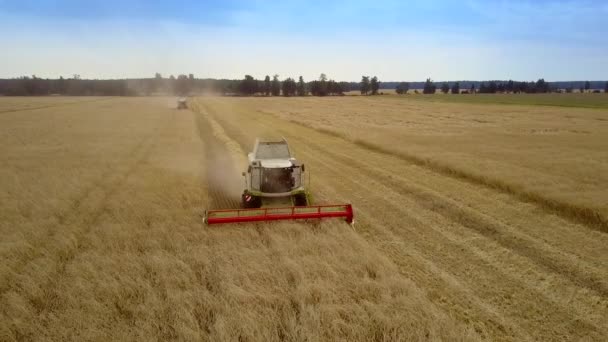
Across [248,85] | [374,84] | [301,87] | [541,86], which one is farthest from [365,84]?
[541,86]

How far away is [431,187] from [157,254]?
9948 millimetres

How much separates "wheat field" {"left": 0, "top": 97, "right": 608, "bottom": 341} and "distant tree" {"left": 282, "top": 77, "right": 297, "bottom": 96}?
431 ft

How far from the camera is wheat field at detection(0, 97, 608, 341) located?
6.05 metres

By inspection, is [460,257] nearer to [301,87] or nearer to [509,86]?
[301,87]

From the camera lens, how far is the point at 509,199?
13.1m

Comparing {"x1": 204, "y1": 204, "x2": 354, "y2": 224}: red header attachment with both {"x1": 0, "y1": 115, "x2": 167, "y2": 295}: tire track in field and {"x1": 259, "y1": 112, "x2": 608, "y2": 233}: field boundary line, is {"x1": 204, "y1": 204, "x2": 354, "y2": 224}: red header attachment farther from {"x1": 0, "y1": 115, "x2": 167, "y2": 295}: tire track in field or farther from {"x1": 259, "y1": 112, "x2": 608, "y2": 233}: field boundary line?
{"x1": 259, "y1": 112, "x2": 608, "y2": 233}: field boundary line

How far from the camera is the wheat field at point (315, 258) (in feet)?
19.9

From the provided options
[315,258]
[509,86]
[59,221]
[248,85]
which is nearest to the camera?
[315,258]

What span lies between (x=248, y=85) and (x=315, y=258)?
462 feet

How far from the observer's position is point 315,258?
818 centimetres

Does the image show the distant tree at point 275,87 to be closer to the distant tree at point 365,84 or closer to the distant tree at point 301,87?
the distant tree at point 301,87

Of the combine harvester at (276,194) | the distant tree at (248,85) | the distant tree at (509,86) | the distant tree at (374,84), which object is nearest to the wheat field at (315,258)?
the combine harvester at (276,194)

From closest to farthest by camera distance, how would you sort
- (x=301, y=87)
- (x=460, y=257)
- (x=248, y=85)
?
(x=460, y=257)
(x=248, y=85)
(x=301, y=87)

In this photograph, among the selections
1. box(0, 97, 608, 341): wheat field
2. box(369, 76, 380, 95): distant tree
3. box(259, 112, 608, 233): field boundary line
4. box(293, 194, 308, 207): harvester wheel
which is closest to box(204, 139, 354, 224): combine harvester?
box(293, 194, 308, 207): harvester wheel
